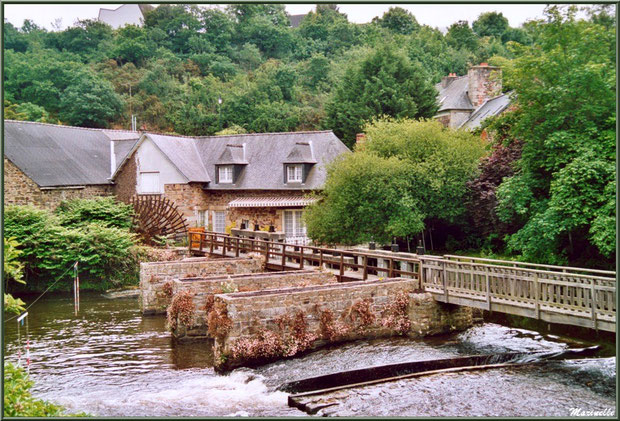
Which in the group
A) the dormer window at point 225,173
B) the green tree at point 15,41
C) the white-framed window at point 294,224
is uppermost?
the green tree at point 15,41

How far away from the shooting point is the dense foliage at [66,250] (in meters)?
24.9

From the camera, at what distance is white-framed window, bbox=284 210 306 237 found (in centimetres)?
3039

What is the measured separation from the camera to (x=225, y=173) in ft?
107

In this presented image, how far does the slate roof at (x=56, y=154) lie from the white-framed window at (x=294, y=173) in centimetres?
1038

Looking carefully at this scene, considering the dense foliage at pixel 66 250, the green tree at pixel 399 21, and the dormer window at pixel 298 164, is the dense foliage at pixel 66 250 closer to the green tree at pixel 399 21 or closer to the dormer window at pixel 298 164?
the dormer window at pixel 298 164

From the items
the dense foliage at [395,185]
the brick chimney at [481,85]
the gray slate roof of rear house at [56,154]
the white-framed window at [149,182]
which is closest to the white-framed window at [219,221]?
the white-framed window at [149,182]

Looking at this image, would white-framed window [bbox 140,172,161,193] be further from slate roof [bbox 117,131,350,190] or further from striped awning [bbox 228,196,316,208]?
striped awning [bbox 228,196,316,208]

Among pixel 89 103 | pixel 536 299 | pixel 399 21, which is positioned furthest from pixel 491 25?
pixel 536 299

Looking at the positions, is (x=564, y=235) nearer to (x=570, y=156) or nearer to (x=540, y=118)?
(x=570, y=156)

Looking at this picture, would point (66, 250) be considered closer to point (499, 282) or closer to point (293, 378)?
point (293, 378)

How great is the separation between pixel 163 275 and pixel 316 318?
811cm

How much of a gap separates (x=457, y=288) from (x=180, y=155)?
2140cm

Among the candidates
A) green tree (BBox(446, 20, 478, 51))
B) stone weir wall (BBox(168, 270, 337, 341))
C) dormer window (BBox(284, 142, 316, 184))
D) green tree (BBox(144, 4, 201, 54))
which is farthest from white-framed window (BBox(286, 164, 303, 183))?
green tree (BBox(446, 20, 478, 51))

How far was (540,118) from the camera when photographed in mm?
19328
